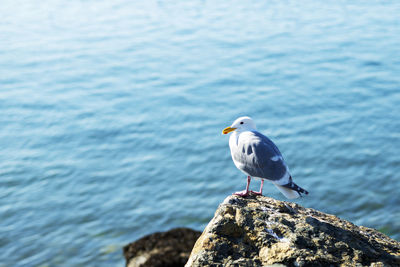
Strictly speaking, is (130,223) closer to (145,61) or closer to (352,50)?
(145,61)

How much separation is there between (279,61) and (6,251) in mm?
11584

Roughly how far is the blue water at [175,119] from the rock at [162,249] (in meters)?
0.77

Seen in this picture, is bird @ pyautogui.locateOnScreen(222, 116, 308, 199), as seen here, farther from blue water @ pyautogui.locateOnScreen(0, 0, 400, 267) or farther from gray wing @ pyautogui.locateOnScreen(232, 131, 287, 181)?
blue water @ pyautogui.locateOnScreen(0, 0, 400, 267)

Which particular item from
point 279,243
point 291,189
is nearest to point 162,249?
point 291,189

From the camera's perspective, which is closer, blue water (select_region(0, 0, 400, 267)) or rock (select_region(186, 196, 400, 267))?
rock (select_region(186, 196, 400, 267))

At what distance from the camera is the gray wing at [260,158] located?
18.7 feet

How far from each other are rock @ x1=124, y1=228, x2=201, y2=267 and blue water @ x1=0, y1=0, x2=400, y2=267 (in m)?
0.77

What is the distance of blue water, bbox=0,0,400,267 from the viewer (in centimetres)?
1137

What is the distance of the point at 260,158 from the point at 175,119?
933 cm

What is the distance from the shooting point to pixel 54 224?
452 inches

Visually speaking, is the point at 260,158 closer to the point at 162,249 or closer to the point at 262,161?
the point at 262,161

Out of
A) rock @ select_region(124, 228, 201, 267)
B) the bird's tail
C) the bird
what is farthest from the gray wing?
rock @ select_region(124, 228, 201, 267)

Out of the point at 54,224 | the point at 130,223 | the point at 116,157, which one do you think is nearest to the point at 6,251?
the point at 54,224

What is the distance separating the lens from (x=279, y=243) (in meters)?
4.37
